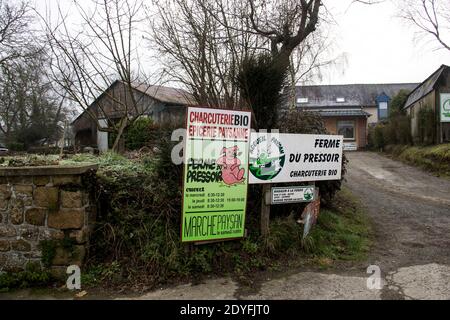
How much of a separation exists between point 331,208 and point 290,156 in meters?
2.70

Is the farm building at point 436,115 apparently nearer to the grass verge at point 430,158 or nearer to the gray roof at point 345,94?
the grass verge at point 430,158

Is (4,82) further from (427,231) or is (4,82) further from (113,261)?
(427,231)

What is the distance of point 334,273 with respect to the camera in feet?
15.6

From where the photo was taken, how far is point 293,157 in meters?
5.61

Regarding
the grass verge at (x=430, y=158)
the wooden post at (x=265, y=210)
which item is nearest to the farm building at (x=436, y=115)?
the grass verge at (x=430, y=158)

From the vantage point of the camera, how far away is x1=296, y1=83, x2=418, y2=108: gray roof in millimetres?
40750

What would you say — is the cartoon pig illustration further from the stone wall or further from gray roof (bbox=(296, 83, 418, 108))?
gray roof (bbox=(296, 83, 418, 108))

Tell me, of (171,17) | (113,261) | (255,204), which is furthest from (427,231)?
(171,17)

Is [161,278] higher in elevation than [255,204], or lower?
lower

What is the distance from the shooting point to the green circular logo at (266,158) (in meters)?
5.22

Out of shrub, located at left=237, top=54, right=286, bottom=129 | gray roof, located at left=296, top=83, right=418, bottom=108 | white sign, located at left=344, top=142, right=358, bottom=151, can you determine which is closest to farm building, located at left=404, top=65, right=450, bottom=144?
white sign, located at left=344, top=142, right=358, bottom=151

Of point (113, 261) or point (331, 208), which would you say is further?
point (331, 208)

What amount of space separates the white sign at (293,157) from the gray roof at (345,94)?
34033 millimetres

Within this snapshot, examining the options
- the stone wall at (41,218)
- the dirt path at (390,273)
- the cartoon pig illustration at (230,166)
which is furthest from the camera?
the cartoon pig illustration at (230,166)
